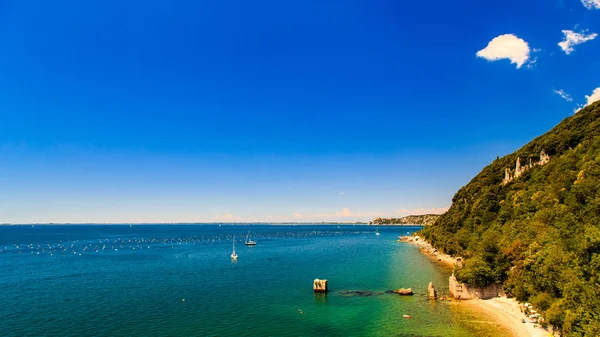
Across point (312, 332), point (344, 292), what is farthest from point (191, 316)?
point (344, 292)

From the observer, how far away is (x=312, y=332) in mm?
37625

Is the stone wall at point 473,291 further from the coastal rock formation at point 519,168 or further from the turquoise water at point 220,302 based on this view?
the coastal rock formation at point 519,168

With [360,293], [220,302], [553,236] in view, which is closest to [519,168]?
[553,236]

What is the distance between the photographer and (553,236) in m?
41.2

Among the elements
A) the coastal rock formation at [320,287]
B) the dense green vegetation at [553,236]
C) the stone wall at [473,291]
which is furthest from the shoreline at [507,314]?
the coastal rock formation at [320,287]

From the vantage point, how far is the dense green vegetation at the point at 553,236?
97.6ft

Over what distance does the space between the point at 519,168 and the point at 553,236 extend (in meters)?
56.6

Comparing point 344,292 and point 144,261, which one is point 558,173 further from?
point 144,261

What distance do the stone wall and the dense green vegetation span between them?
0.98 meters

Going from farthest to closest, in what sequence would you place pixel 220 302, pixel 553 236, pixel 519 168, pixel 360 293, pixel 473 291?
pixel 519 168 → pixel 360 293 → pixel 220 302 → pixel 473 291 → pixel 553 236

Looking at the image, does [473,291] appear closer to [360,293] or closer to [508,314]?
[508,314]

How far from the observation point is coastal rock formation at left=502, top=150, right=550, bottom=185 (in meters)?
83.0

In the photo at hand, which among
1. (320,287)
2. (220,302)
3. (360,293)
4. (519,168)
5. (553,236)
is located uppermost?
(519,168)

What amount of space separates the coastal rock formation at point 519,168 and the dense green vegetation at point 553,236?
4.53 ft
